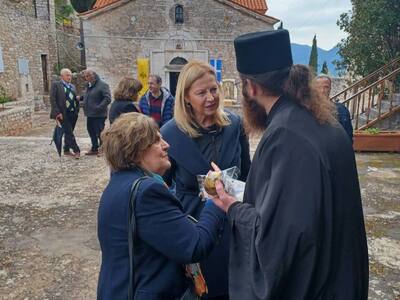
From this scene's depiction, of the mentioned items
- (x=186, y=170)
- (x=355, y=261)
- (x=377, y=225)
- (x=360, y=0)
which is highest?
(x=360, y=0)

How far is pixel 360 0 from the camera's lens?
9797 millimetres

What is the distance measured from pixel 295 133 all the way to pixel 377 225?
338cm

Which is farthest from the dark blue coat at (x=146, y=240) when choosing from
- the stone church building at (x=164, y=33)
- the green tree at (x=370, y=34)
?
the stone church building at (x=164, y=33)

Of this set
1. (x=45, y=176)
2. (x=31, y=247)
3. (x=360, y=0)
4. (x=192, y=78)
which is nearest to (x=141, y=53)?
(x=360, y=0)

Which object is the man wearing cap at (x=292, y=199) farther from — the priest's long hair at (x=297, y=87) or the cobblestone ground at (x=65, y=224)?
the cobblestone ground at (x=65, y=224)

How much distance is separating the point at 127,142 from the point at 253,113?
22.9 inches

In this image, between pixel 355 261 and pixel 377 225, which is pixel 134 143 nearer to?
pixel 355 261

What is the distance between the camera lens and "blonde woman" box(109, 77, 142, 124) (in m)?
5.57

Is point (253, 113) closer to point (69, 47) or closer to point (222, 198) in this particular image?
point (222, 198)

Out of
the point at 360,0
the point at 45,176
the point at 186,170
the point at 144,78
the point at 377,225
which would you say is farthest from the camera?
the point at 144,78

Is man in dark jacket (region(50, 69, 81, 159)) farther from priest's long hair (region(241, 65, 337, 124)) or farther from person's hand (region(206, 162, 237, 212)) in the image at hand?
priest's long hair (region(241, 65, 337, 124))

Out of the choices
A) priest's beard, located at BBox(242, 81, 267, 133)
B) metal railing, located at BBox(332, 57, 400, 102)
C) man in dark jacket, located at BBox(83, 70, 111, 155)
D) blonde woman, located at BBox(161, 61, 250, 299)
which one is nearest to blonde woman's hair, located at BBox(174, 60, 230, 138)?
blonde woman, located at BBox(161, 61, 250, 299)

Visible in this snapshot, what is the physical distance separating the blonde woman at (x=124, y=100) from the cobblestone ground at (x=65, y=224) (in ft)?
3.60

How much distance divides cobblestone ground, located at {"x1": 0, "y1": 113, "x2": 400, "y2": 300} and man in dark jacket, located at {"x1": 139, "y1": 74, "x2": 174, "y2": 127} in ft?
4.21
